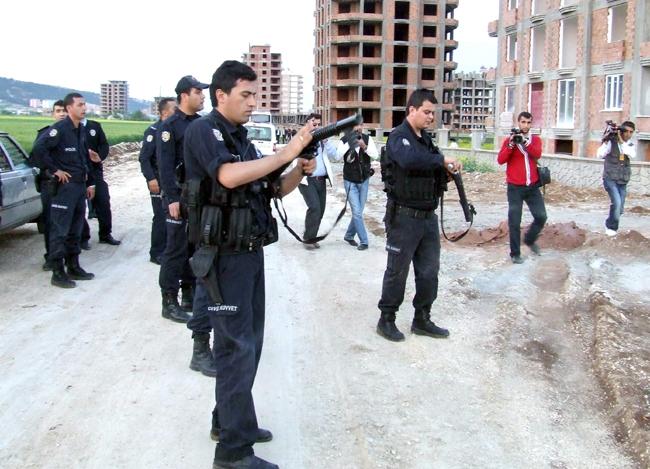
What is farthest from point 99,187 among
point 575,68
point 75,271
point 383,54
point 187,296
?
point 383,54

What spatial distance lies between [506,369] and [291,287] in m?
3.02

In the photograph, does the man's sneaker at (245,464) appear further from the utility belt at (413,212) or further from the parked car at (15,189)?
the parked car at (15,189)

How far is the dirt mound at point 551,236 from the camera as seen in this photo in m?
9.50

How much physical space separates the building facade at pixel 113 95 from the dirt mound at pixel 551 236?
193 meters

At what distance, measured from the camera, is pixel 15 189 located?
8617mm

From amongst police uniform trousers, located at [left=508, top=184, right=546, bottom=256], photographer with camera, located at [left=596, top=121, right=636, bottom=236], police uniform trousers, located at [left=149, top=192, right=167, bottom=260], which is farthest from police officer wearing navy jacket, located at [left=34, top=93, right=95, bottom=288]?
photographer with camera, located at [left=596, top=121, right=636, bottom=236]

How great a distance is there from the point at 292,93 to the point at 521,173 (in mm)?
102731

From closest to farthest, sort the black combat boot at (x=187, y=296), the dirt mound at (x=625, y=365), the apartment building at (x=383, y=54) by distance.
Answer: the dirt mound at (x=625, y=365), the black combat boot at (x=187, y=296), the apartment building at (x=383, y=54)

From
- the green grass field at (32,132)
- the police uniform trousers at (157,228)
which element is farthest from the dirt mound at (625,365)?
the green grass field at (32,132)

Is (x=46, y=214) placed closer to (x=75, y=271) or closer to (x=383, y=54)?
(x=75, y=271)

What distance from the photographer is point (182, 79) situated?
5820 mm

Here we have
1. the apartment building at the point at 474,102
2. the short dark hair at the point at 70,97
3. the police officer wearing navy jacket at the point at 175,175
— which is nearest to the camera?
the police officer wearing navy jacket at the point at 175,175

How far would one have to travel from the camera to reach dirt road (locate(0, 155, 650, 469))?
375 centimetres

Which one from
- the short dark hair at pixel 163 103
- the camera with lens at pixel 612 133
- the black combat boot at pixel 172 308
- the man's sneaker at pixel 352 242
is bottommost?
the black combat boot at pixel 172 308
